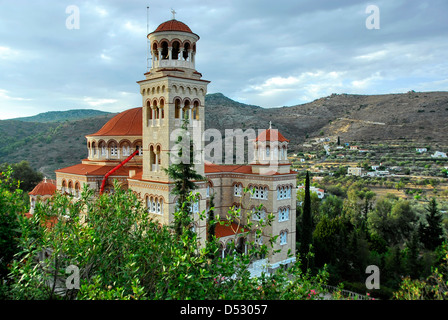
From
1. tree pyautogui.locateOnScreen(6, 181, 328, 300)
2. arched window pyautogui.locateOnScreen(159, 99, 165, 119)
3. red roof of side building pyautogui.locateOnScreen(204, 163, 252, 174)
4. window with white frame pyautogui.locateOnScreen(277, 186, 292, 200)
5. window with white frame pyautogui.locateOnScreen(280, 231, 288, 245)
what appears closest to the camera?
tree pyautogui.locateOnScreen(6, 181, 328, 300)

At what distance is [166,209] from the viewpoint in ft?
74.4

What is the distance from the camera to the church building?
23.1 metres

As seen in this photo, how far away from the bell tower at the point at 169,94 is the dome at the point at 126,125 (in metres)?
5.38

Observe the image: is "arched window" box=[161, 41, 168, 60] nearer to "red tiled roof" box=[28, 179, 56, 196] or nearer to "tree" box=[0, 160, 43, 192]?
"red tiled roof" box=[28, 179, 56, 196]

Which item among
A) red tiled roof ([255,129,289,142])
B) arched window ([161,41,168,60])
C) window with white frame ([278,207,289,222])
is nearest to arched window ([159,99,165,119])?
arched window ([161,41,168,60])

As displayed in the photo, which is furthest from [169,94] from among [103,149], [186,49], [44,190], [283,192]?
[44,190]

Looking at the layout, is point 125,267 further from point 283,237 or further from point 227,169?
point 227,169

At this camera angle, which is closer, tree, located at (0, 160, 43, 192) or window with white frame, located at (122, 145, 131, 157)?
window with white frame, located at (122, 145, 131, 157)

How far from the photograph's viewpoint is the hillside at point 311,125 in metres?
77.1

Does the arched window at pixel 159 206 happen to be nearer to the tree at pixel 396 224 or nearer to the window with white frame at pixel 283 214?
the window with white frame at pixel 283 214

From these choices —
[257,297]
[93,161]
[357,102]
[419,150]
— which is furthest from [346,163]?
[257,297]

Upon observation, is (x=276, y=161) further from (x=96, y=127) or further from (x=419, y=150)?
(x=96, y=127)

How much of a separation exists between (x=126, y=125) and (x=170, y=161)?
387 inches

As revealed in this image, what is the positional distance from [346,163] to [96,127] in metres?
70.0
